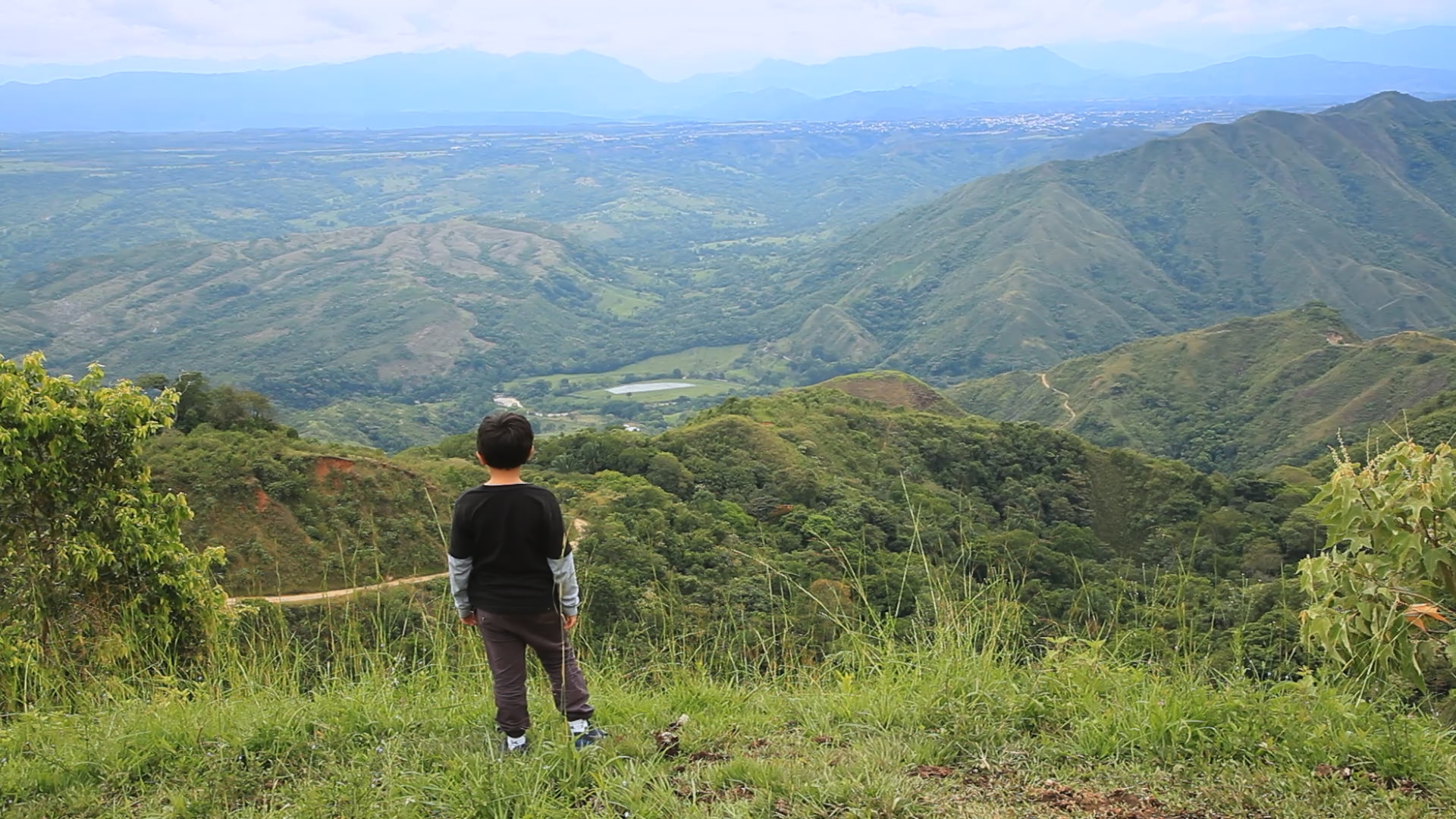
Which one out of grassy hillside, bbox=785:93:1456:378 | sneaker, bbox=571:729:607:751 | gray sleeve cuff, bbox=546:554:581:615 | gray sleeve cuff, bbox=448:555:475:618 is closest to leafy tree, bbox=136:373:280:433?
gray sleeve cuff, bbox=448:555:475:618

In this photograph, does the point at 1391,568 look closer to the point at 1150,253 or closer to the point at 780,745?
the point at 780,745

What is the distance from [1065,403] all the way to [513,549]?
8379 centimetres

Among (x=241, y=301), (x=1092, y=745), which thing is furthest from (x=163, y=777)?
(x=241, y=301)

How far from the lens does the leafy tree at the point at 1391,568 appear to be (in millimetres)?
4250

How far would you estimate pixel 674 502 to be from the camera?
3300 centimetres

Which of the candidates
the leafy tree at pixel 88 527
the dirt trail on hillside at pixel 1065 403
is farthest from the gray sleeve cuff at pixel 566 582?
the dirt trail on hillside at pixel 1065 403

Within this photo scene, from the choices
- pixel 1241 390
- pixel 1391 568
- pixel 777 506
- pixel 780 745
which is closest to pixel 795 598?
pixel 780 745

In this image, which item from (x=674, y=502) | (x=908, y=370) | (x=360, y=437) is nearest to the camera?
(x=674, y=502)

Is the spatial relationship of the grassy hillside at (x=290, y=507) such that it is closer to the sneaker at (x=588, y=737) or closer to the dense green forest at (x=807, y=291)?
the sneaker at (x=588, y=737)

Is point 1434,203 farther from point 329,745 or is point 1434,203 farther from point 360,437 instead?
point 329,745

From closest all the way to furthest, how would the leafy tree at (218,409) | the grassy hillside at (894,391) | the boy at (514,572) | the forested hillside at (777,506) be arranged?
the boy at (514,572) < the forested hillside at (777,506) < the leafy tree at (218,409) < the grassy hillside at (894,391)

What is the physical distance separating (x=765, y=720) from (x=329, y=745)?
2.04 m

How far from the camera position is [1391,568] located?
14.8 feet

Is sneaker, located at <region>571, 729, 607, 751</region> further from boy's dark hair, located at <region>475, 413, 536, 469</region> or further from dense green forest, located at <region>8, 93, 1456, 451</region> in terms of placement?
dense green forest, located at <region>8, 93, 1456, 451</region>
